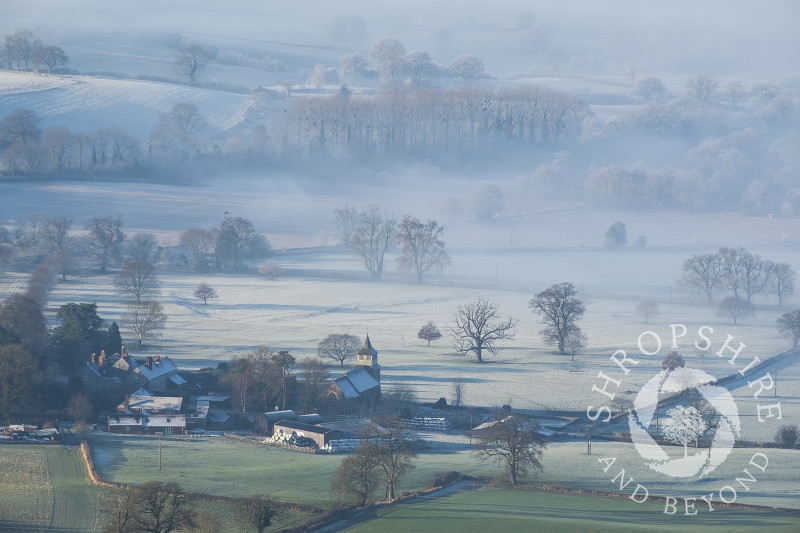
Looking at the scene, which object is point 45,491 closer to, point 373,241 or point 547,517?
point 547,517

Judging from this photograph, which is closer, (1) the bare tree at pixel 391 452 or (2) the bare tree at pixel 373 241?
(1) the bare tree at pixel 391 452

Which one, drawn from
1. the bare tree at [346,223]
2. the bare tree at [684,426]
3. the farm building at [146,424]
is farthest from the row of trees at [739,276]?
the farm building at [146,424]

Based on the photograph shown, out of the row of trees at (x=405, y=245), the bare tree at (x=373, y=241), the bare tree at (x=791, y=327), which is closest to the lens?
the bare tree at (x=791, y=327)

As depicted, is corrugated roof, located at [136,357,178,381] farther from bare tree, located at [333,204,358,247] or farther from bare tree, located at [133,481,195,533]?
bare tree, located at [333,204,358,247]

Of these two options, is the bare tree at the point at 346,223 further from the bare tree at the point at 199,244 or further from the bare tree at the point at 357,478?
the bare tree at the point at 357,478

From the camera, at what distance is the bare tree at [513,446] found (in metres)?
40.3

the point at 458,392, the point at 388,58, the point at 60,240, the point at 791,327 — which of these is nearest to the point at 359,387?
the point at 458,392

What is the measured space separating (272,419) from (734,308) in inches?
1284

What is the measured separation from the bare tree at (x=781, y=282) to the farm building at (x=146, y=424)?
42330mm

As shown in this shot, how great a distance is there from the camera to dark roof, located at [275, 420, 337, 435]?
45.7 metres

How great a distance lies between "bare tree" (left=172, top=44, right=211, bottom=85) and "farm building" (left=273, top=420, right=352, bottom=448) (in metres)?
115

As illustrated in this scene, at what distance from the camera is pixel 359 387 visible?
52062 mm

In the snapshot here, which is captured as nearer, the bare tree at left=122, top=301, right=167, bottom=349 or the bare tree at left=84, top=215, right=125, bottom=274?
the bare tree at left=122, top=301, right=167, bottom=349

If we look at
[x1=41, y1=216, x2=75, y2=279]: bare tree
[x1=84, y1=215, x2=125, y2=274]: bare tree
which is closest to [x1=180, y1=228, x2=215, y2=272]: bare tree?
[x1=84, y1=215, x2=125, y2=274]: bare tree
